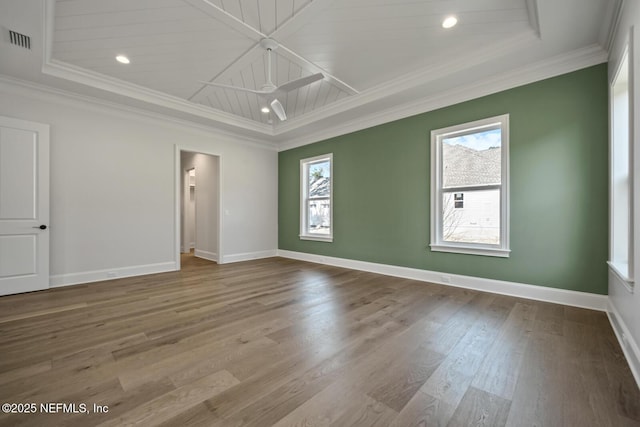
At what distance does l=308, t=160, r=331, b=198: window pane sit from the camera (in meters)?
5.78

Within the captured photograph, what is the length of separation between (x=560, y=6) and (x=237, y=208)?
5660 millimetres

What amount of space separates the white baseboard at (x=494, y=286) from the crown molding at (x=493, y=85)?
252 cm

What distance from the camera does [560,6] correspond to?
2.31 m

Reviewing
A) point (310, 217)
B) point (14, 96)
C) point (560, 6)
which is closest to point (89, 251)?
point (14, 96)

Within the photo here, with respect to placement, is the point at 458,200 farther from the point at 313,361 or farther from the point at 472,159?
the point at 313,361

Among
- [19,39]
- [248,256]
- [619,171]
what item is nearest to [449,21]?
[619,171]

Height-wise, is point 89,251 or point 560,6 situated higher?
point 560,6

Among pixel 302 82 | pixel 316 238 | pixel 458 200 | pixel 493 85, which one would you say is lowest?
pixel 316 238

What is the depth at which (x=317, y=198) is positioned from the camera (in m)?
6.00

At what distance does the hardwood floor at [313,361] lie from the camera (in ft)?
4.65

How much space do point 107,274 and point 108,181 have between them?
1.50 metres

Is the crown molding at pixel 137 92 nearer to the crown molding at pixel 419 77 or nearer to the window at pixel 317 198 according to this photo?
the crown molding at pixel 419 77

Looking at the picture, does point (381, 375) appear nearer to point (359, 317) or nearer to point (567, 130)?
point (359, 317)

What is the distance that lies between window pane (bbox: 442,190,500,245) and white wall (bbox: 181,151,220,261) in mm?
4479
